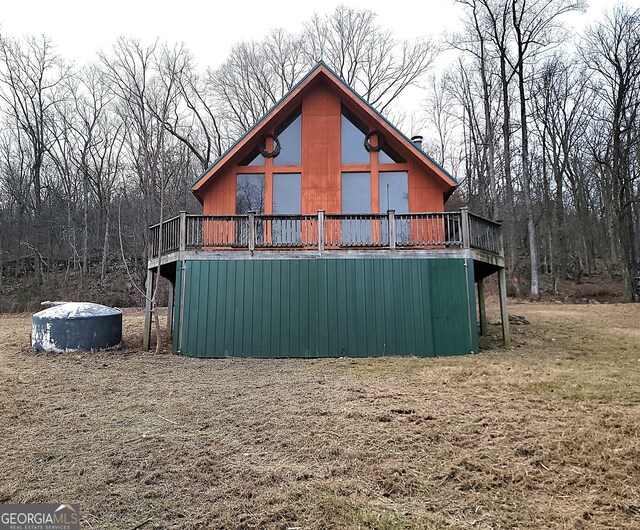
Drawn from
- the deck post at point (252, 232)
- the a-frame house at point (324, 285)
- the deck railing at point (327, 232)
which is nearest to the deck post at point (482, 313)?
the a-frame house at point (324, 285)

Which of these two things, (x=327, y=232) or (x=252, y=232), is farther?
(x=327, y=232)

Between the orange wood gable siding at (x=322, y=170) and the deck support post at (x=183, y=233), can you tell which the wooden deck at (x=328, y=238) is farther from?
the orange wood gable siding at (x=322, y=170)

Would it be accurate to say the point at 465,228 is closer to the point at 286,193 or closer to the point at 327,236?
the point at 327,236

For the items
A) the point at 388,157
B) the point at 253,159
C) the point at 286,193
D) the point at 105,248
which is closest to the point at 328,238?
the point at 286,193

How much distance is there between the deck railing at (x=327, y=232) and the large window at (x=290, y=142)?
80.4 inches

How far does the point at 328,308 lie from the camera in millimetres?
9016

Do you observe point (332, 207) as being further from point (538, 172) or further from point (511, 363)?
point (538, 172)

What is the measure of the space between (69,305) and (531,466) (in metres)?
10.2

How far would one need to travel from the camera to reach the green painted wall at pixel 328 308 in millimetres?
8883

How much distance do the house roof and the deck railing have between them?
142 cm

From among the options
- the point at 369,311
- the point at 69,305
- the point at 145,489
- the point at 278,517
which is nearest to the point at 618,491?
the point at 278,517

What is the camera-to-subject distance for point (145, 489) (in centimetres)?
310

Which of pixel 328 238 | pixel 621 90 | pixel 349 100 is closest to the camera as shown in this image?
pixel 328 238

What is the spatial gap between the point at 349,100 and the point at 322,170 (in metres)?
2.04
